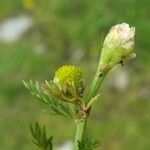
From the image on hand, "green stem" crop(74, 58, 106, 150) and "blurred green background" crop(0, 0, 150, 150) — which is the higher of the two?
"blurred green background" crop(0, 0, 150, 150)

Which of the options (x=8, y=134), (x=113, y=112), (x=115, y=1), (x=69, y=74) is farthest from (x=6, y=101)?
(x=69, y=74)

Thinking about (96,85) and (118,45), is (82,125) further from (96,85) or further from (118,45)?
(118,45)

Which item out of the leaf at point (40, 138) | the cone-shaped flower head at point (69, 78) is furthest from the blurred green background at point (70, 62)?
the leaf at point (40, 138)

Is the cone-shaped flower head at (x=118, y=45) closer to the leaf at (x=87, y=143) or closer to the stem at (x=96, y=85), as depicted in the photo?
the stem at (x=96, y=85)

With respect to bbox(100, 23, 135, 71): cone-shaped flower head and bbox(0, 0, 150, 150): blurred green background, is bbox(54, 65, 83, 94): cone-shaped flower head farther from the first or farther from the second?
bbox(0, 0, 150, 150): blurred green background

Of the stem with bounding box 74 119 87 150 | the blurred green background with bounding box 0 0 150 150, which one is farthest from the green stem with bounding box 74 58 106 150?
the blurred green background with bounding box 0 0 150 150

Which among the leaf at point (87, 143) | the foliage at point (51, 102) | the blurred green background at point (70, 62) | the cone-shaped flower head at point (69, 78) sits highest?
the blurred green background at point (70, 62)

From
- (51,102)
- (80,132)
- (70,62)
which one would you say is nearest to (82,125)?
(80,132)
